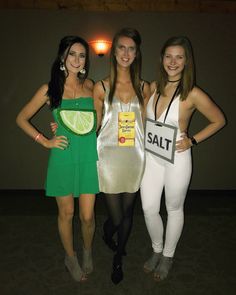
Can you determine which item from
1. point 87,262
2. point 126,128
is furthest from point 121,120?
point 87,262

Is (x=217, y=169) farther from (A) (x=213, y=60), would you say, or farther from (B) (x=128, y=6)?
(B) (x=128, y=6)

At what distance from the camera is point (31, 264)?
2.45 m

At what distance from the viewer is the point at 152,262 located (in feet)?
7.75

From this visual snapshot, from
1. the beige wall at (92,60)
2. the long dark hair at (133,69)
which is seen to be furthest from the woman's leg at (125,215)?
the beige wall at (92,60)

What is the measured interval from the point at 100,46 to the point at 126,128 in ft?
6.93

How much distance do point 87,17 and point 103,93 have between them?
7.14 feet

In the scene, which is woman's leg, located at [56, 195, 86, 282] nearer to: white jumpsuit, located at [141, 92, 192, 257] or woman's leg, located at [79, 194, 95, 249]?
woman's leg, located at [79, 194, 95, 249]

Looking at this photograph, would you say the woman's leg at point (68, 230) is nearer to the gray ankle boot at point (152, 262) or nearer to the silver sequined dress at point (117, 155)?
the silver sequined dress at point (117, 155)

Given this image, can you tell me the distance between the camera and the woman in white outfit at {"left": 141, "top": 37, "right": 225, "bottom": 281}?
74.5 inches

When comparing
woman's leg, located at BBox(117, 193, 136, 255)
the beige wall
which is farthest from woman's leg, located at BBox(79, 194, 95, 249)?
the beige wall

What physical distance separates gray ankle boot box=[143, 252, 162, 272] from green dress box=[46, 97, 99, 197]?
0.94 metres

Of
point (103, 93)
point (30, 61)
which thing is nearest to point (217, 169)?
point (103, 93)

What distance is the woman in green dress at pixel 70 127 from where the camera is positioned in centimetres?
186

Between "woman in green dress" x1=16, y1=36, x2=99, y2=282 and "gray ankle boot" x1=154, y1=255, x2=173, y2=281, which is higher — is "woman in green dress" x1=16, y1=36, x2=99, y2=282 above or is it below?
above
